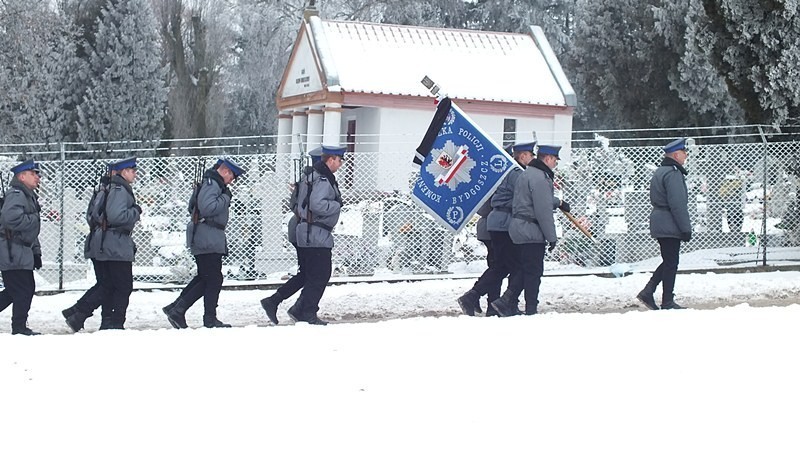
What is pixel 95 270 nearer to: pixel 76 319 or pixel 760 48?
pixel 76 319

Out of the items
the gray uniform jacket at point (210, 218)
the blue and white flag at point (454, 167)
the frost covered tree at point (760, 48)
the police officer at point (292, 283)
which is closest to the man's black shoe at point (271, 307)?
the police officer at point (292, 283)

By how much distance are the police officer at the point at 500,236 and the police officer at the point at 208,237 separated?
7.98 ft

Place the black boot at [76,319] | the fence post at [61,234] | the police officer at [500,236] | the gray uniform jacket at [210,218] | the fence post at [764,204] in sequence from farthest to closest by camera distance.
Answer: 1. the fence post at [764,204]
2. the fence post at [61,234]
3. the police officer at [500,236]
4. the black boot at [76,319]
5. the gray uniform jacket at [210,218]

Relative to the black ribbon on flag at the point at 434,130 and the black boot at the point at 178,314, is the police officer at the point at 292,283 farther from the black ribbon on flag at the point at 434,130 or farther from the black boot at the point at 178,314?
the black ribbon on flag at the point at 434,130

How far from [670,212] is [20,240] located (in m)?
A: 5.87

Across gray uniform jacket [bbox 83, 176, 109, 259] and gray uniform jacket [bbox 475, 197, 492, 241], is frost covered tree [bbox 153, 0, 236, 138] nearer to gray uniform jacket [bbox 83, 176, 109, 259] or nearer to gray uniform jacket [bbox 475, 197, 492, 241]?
gray uniform jacket [bbox 475, 197, 492, 241]

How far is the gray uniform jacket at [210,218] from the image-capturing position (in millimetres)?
11086

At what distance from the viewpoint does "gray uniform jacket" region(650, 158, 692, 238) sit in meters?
11.7

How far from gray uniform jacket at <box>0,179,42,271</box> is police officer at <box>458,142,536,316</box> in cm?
403

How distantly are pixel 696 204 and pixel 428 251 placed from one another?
3570 mm

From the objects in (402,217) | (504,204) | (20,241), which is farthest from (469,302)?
(20,241)

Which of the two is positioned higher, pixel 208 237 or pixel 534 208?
pixel 534 208

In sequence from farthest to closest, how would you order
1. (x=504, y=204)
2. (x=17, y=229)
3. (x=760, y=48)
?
1. (x=760, y=48)
2. (x=504, y=204)
3. (x=17, y=229)

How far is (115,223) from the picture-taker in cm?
1077
